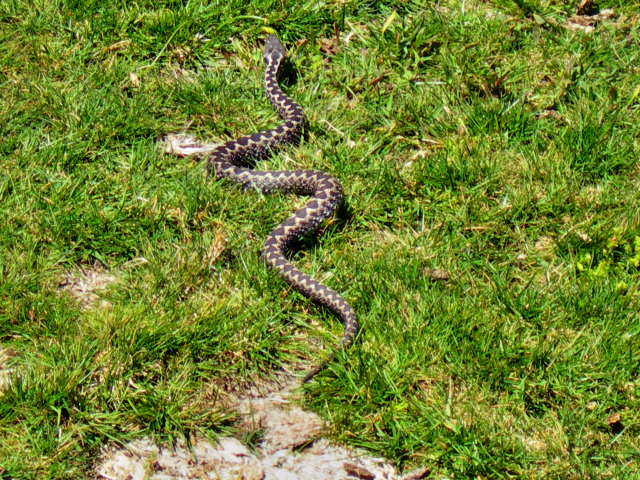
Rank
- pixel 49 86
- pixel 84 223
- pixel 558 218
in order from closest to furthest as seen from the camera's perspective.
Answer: pixel 84 223
pixel 558 218
pixel 49 86

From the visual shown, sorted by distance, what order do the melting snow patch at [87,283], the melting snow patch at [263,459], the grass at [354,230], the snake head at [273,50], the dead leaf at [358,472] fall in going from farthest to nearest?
1. the snake head at [273,50]
2. the melting snow patch at [87,283]
3. the grass at [354,230]
4. the dead leaf at [358,472]
5. the melting snow patch at [263,459]

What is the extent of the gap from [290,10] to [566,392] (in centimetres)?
495

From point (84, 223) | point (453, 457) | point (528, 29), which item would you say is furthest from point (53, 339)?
point (528, 29)

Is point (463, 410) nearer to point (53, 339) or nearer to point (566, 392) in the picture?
point (566, 392)

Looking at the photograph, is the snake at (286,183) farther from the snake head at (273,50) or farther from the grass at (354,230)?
the grass at (354,230)

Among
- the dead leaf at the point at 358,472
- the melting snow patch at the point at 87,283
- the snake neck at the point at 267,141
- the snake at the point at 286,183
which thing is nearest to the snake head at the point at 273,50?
the snake at the point at 286,183

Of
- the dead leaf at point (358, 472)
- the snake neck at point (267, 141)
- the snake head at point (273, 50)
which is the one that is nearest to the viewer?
the dead leaf at point (358, 472)

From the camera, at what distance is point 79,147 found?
6949mm

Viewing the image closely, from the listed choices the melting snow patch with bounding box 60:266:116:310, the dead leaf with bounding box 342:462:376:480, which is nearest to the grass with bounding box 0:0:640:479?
the melting snow patch with bounding box 60:266:116:310

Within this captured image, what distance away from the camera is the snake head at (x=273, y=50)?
7879 millimetres

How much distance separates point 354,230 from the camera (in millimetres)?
6676

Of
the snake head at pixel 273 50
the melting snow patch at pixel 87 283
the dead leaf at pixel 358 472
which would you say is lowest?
the melting snow patch at pixel 87 283

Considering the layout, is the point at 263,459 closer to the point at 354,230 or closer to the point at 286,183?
the point at 354,230

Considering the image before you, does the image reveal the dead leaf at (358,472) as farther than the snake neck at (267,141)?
No
